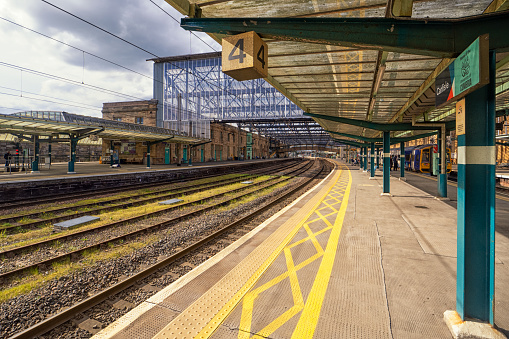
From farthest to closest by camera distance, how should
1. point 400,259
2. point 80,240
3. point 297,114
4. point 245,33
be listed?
1. point 297,114
2. point 80,240
3. point 400,259
4. point 245,33

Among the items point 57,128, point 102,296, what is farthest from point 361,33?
point 57,128

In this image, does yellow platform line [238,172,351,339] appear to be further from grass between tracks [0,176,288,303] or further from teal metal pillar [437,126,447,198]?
teal metal pillar [437,126,447,198]

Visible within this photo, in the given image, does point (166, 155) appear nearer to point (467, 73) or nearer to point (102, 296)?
point (102, 296)

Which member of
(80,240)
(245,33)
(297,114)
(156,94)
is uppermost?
(156,94)

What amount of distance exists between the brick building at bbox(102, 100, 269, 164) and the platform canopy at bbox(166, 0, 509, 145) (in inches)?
1022

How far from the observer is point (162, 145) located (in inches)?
1332

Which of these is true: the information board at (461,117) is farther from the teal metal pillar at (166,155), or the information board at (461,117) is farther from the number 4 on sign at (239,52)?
the teal metal pillar at (166,155)

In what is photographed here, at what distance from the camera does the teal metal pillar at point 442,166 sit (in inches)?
409

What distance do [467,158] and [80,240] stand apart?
800 cm

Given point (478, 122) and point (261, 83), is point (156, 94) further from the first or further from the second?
point (478, 122)

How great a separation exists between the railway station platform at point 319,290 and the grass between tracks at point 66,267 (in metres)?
2.35

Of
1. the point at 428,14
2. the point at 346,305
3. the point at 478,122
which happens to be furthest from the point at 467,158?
the point at 428,14

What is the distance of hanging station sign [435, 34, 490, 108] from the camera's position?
2244 millimetres

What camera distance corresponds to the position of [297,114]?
41250 millimetres
